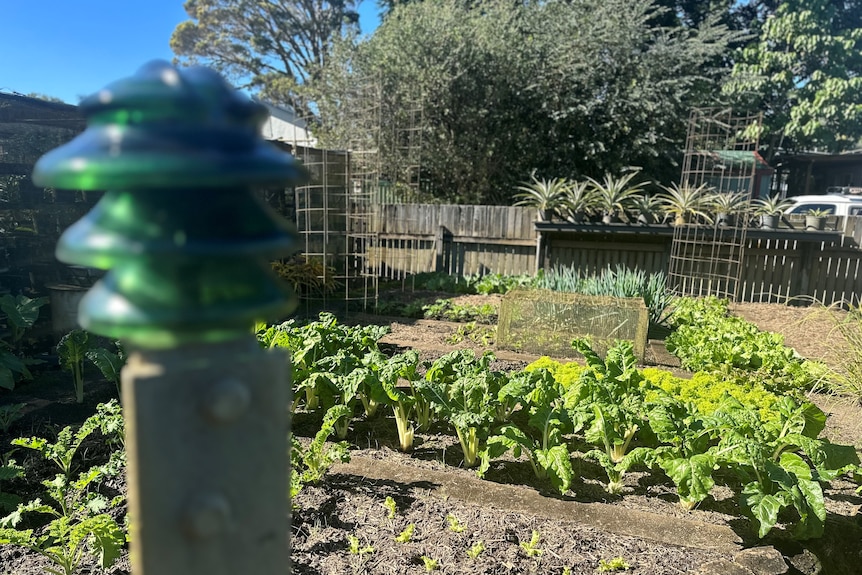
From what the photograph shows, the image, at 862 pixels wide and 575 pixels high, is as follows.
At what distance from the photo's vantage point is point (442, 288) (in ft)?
33.4

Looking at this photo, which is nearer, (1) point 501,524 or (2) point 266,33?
(1) point 501,524

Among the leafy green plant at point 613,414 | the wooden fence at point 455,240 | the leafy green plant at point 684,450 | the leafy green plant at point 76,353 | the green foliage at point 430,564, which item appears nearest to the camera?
the green foliage at point 430,564

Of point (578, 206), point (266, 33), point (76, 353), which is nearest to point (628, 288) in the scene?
point (578, 206)

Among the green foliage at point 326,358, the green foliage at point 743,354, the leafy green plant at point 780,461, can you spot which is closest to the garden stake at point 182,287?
the leafy green plant at point 780,461

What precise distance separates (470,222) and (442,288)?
5.45 ft

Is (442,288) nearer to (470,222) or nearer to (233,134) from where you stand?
(470,222)

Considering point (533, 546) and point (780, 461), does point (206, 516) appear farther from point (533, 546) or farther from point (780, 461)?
point (780, 461)

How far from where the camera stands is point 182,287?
0.53m

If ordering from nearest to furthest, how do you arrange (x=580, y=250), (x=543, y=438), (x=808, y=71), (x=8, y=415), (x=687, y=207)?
(x=543, y=438)
(x=8, y=415)
(x=687, y=207)
(x=580, y=250)
(x=808, y=71)

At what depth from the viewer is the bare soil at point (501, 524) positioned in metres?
2.35

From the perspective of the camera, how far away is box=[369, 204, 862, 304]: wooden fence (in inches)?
354

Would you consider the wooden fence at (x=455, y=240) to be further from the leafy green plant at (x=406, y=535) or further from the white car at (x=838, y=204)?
the white car at (x=838, y=204)

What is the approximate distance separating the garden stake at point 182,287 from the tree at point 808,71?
20.8m

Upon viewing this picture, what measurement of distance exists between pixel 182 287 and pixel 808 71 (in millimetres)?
24720
